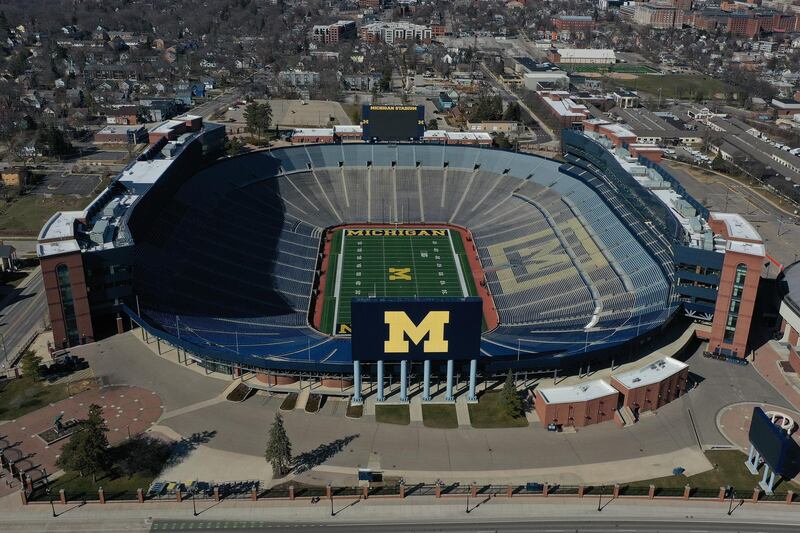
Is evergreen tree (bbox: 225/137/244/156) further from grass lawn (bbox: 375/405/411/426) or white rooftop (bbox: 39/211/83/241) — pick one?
grass lawn (bbox: 375/405/411/426)

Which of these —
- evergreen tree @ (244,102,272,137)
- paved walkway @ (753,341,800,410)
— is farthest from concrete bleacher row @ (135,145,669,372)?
evergreen tree @ (244,102,272,137)

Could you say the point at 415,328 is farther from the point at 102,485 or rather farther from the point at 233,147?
the point at 233,147

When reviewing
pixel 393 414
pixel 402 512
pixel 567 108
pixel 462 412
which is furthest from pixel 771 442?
pixel 567 108

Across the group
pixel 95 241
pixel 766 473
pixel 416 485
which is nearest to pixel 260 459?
pixel 416 485

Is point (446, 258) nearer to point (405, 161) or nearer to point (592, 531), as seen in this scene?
point (405, 161)

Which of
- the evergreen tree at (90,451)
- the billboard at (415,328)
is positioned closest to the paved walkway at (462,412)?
the billboard at (415,328)
